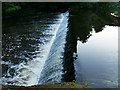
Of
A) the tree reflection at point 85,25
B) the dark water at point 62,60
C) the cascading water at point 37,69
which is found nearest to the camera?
the dark water at point 62,60

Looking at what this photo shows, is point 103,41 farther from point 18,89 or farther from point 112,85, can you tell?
point 18,89

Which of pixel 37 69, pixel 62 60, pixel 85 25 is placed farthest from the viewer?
pixel 85 25

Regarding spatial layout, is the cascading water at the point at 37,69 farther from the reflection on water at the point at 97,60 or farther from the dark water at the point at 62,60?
the reflection on water at the point at 97,60

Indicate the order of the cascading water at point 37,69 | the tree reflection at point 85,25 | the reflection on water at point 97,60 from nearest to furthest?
the reflection on water at point 97,60, the cascading water at point 37,69, the tree reflection at point 85,25

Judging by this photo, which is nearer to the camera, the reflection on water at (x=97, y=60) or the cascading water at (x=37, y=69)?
the reflection on water at (x=97, y=60)

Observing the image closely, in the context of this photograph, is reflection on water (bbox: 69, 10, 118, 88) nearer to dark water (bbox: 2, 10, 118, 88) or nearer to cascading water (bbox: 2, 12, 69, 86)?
dark water (bbox: 2, 10, 118, 88)

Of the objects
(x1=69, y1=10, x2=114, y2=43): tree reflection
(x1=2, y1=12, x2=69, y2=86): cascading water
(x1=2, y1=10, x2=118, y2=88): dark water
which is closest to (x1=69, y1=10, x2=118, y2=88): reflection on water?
(x1=2, y1=10, x2=118, y2=88): dark water

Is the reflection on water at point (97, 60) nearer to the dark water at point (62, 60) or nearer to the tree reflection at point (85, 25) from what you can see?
the dark water at point (62, 60)

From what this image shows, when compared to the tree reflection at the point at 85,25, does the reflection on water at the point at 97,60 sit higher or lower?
lower

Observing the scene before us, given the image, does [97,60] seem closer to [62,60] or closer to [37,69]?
[62,60]

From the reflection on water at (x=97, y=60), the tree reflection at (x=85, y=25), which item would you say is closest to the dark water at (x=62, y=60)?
the reflection on water at (x=97, y=60)

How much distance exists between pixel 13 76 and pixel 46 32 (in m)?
4.99

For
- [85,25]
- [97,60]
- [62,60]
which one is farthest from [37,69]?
[85,25]

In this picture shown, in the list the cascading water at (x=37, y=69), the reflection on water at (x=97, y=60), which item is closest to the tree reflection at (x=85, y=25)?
the reflection on water at (x=97, y=60)
